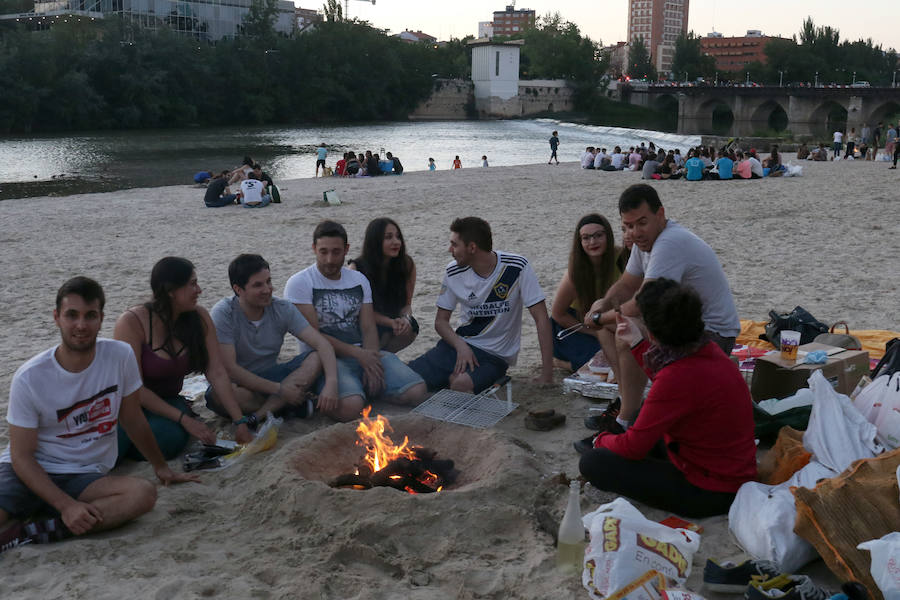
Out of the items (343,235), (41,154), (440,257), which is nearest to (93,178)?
(41,154)

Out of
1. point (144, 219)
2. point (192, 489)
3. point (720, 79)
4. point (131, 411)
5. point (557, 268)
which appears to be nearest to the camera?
point (131, 411)

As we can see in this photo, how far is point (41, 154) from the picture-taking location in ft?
131

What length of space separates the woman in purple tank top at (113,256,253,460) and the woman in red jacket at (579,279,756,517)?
2.26 metres

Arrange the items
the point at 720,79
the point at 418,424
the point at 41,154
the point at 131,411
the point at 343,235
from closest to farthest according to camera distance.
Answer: the point at 131,411 < the point at 418,424 < the point at 343,235 < the point at 41,154 < the point at 720,79

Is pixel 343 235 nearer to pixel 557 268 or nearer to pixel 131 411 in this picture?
pixel 131 411

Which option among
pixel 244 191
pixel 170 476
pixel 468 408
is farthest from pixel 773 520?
pixel 244 191

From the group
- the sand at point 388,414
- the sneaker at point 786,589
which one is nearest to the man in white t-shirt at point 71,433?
the sand at point 388,414

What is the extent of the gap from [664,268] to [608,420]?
2.96ft

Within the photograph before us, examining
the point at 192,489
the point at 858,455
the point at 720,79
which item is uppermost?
the point at 720,79

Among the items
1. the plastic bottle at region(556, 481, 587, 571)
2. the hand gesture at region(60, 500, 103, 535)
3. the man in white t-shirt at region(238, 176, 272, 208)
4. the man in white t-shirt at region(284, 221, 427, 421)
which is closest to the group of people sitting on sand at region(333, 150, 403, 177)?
the man in white t-shirt at region(238, 176, 272, 208)

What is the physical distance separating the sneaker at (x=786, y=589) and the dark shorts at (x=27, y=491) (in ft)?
9.28

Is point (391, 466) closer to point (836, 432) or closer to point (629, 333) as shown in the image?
point (629, 333)

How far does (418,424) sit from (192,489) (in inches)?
51.8

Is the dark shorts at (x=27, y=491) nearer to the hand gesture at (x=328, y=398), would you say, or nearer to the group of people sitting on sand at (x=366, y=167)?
the hand gesture at (x=328, y=398)
